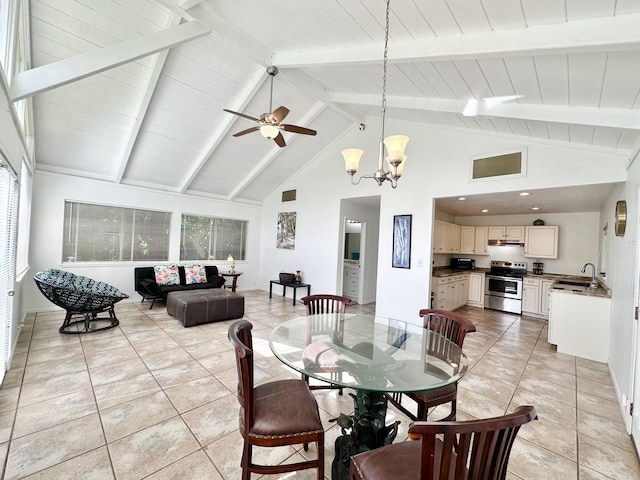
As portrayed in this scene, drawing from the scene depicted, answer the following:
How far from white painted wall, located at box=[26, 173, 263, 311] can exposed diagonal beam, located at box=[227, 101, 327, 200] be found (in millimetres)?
761

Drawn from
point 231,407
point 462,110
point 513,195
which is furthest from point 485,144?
point 231,407

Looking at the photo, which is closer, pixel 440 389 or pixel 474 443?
pixel 474 443

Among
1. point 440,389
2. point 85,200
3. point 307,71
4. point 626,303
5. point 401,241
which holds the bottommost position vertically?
point 440,389

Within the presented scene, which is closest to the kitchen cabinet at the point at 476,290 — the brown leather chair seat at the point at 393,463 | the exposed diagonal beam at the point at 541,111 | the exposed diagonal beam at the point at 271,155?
the exposed diagonal beam at the point at 541,111

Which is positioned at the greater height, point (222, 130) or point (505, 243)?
point (222, 130)

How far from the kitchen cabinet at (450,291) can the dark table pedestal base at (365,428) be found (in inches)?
158

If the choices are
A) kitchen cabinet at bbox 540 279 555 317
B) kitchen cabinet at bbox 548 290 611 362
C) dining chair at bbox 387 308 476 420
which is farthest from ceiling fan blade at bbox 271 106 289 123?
kitchen cabinet at bbox 540 279 555 317

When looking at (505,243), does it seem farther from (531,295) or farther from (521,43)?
(521,43)

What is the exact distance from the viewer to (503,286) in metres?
5.90

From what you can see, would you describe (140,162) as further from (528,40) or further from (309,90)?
(528,40)

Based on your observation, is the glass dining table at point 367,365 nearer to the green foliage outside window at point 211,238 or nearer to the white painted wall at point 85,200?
the white painted wall at point 85,200

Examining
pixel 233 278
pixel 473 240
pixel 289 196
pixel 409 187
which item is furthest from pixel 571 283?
pixel 233 278

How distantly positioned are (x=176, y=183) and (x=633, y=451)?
7.60m

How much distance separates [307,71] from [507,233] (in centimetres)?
549
